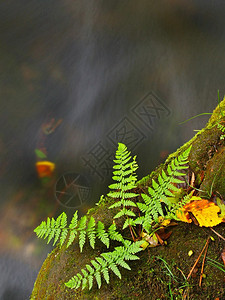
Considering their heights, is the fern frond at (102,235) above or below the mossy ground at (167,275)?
above

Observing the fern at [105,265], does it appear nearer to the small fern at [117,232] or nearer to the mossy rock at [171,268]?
the small fern at [117,232]

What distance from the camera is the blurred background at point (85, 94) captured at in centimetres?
500

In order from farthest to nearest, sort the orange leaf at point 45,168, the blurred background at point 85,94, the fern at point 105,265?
the orange leaf at point 45,168
the blurred background at point 85,94
the fern at point 105,265

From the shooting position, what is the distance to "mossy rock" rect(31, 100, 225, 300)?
70.2 inches

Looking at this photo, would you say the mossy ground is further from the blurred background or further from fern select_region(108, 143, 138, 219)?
the blurred background

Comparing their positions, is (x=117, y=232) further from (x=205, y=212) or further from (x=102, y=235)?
(x=205, y=212)

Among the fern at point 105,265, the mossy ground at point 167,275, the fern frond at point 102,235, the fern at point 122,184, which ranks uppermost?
the fern at point 122,184

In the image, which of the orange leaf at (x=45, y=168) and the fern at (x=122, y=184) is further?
the orange leaf at (x=45, y=168)

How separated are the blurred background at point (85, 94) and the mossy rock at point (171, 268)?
9.24 feet

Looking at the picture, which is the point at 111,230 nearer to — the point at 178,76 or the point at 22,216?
the point at 22,216

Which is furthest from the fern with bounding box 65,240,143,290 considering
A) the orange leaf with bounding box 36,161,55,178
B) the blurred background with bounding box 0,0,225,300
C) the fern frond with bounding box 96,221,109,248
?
the orange leaf with bounding box 36,161,55,178

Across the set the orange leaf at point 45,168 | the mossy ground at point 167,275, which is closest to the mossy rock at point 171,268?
the mossy ground at point 167,275

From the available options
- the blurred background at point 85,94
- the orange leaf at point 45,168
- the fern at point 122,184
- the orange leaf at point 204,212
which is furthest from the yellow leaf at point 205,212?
the orange leaf at point 45,168

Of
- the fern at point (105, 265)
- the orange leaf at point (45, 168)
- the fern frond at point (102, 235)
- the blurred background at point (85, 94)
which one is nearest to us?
the fern at point (105, 265)
